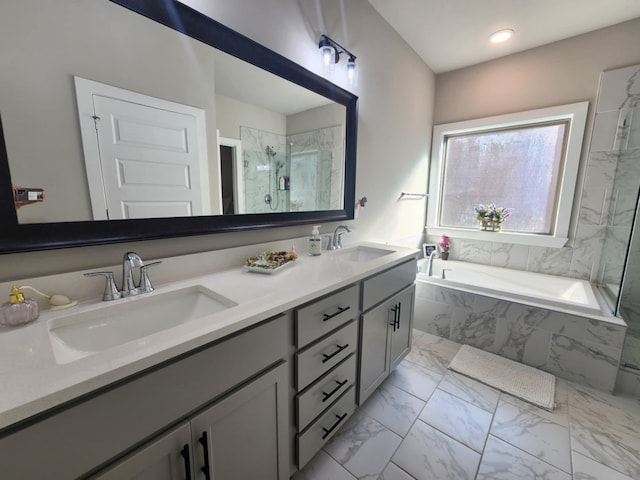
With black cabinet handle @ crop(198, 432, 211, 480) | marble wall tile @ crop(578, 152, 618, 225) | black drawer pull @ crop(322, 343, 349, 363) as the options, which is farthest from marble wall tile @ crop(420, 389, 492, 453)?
marble wall tile @ crop(578, 152, 618, 225)

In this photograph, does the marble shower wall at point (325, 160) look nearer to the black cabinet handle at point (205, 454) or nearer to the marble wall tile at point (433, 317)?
the black cabinet handle at point (205, 454)

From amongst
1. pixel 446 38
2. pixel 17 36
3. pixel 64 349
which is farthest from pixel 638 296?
pixel 17 36

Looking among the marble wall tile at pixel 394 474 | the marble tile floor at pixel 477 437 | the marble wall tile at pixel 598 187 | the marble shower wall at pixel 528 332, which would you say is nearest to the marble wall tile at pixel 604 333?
the marble shower wall at pixel 528 332

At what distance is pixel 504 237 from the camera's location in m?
2.70

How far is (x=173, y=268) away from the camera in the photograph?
1.10 metres

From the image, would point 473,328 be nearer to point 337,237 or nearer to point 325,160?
point 337,237

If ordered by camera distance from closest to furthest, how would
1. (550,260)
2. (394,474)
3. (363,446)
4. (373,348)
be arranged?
(394,474)
(363,446)
(373,348)
(550,260)

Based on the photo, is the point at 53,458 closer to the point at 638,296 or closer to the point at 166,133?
the point at 166,133

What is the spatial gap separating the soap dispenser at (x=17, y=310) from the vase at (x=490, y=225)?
3283 mm

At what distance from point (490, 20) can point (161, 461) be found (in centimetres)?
307

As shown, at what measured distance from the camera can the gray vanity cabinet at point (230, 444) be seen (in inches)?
24.7

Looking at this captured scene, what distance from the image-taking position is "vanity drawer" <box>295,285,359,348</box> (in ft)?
3.19

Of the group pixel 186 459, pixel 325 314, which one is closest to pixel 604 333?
pixel 325 314

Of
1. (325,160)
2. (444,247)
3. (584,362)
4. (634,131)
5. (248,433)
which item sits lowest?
(584,362)
